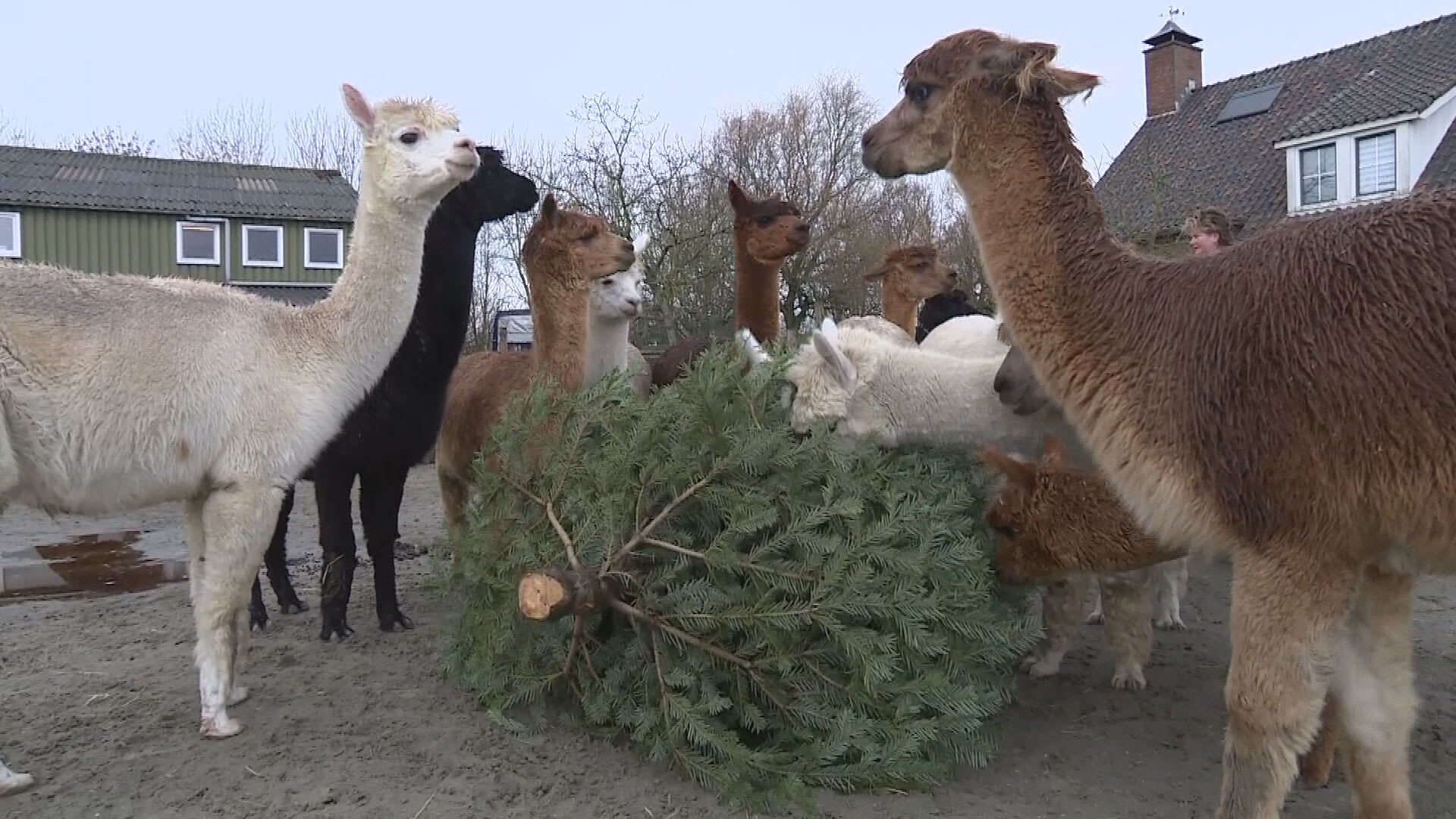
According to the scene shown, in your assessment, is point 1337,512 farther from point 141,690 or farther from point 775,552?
point 141,690

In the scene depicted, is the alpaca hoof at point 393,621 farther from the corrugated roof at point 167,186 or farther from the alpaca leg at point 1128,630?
the corrugated roof at point 167,186

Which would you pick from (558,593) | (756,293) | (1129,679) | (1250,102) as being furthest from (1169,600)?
(1250,102)

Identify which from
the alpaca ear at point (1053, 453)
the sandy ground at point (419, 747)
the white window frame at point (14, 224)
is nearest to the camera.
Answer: the sandy ground at point (419, 747)

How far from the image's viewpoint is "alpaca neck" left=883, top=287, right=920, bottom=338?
7824 mm

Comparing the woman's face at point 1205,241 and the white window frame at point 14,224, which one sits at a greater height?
the white window frame at point 14,224

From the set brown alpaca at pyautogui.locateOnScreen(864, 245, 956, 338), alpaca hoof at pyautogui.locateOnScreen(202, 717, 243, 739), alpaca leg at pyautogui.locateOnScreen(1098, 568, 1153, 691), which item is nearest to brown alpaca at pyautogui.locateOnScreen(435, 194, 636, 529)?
alpaca hoof at pyautogui.locateOnScreen(202, 717, 243, 739)

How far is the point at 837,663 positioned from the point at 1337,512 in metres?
1.71

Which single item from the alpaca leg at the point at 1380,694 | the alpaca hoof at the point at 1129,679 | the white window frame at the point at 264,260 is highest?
the white window frame at the point at 264,260

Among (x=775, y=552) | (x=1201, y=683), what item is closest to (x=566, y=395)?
(x=775, y=552)

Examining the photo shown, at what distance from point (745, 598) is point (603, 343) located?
2.97 m

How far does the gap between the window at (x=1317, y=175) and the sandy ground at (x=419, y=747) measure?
18.4 m

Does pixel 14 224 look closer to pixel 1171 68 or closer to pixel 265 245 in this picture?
pixel 265 245

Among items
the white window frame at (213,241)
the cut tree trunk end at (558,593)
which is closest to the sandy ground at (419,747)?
the cut tree trunk end at (558,593)

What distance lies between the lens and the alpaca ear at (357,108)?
4.44m
